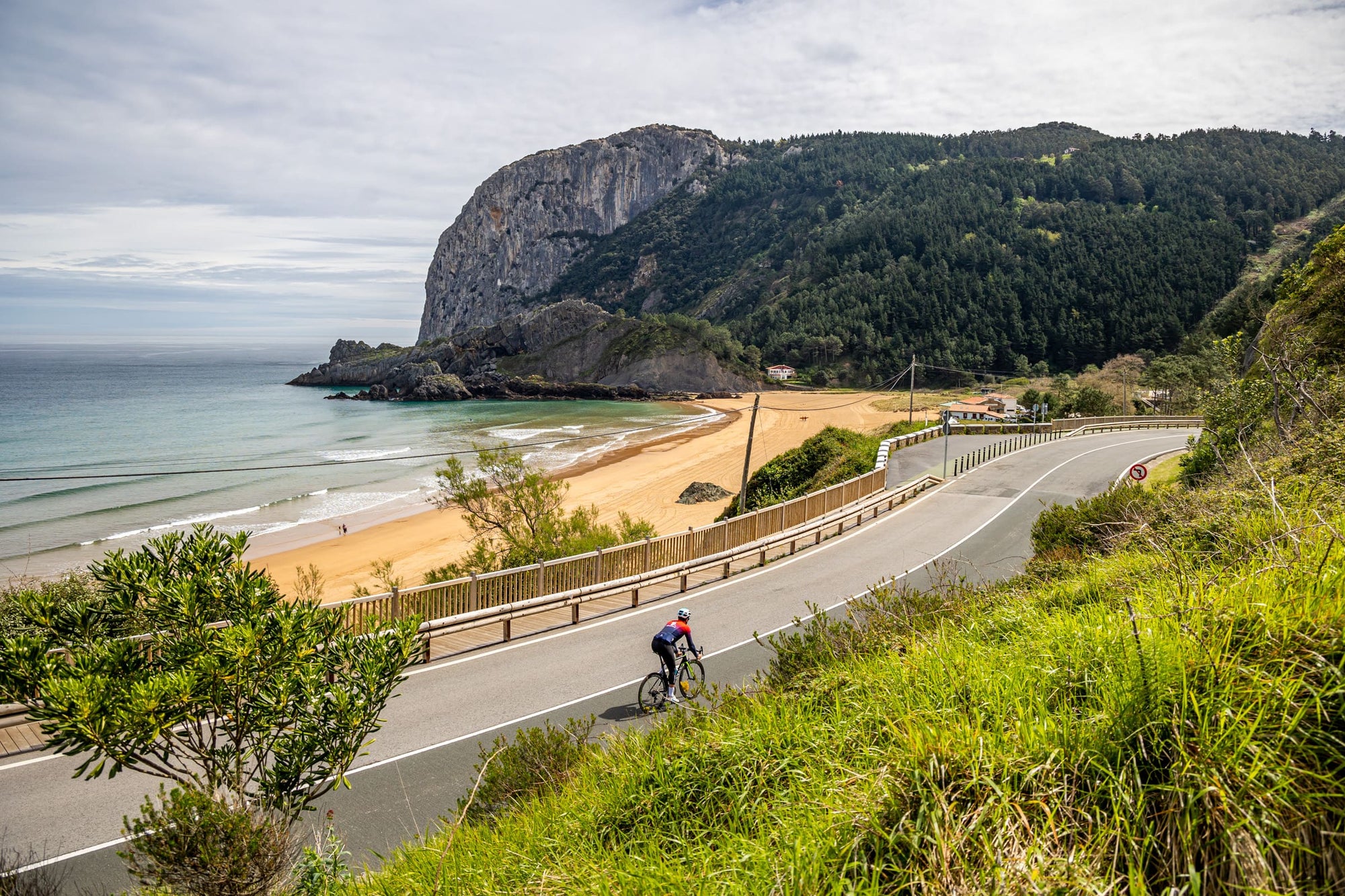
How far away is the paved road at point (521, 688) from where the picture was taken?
705 cm

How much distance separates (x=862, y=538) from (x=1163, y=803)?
1844 cm

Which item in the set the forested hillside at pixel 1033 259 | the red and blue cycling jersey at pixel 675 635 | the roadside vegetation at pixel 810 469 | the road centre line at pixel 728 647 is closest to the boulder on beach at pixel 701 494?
the roadside vegetation at pixel 810 469

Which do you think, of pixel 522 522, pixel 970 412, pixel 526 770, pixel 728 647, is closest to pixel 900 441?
pixel 522 522

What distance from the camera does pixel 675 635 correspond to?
30.5 feet

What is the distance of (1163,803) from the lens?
2.26 meters

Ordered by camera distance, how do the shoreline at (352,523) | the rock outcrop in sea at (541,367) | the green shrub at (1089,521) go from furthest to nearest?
the rock outcrop in sea at (541,367) < the shoreline at (352,523) < the green shrub at (1089,521)

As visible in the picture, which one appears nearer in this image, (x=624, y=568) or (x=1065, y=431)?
(x=624, y=568)

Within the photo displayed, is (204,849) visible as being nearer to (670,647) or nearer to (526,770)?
(526,770)

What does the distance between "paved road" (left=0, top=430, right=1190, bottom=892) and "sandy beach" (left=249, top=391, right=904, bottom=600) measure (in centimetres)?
473

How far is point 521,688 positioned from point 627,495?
→ 27394 millimetres

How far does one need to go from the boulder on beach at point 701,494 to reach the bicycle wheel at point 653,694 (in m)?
25.6

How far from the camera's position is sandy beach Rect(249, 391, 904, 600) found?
1030 inches

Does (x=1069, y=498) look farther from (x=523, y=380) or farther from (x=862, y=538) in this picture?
(x=523, y=380)

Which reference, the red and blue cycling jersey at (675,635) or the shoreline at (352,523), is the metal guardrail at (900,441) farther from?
the red and blue cycling jersey at (675,635)
